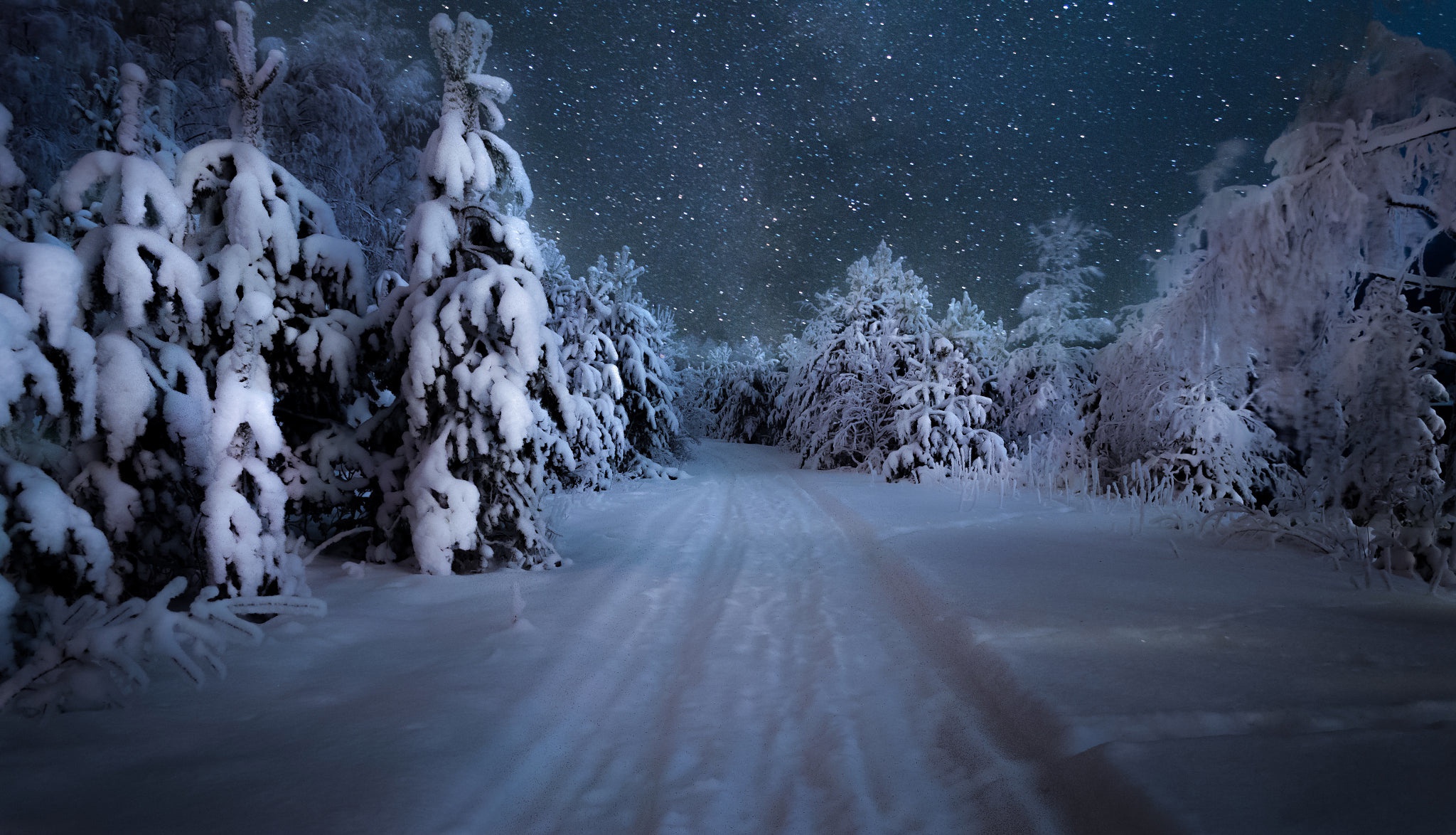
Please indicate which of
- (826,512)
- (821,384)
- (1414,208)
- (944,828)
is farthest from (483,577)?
(821,384)

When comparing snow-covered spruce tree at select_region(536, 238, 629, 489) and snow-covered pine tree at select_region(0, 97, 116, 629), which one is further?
snow-covered spruce tree at select_region(536, 238, 629, 489)

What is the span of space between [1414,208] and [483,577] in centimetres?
864

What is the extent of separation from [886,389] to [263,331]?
54.4ft

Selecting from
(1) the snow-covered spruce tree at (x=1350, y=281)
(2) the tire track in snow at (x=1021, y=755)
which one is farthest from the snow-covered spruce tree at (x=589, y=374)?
(1) the snow-covered spruce tree at (x=1350, y=281)

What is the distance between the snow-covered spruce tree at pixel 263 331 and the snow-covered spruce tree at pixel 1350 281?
27.6 feet

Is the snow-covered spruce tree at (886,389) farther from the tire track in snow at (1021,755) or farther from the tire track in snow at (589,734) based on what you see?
the tire track in snow at (1021,755)

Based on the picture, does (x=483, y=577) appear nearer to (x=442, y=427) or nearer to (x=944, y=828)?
(x=442, y=427)

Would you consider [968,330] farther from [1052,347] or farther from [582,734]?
[582,734]

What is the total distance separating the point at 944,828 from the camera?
7.87ft

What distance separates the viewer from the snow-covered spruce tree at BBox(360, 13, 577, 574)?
6156 millimetres

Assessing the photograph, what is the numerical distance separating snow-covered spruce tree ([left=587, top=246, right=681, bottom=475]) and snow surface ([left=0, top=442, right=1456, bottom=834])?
12387 millimetres

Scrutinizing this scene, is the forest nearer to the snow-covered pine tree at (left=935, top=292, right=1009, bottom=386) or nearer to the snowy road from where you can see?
the snowy road

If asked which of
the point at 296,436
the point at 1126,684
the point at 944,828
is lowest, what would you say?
the point at 944,828

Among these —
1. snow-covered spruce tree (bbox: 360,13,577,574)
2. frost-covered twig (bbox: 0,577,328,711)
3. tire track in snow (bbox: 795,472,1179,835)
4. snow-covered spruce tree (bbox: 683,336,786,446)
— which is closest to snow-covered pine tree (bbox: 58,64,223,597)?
frost-covered twig (bbox: 0,577,328,711)
